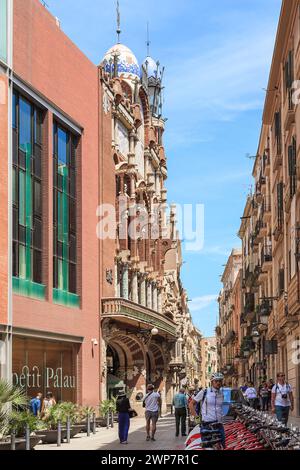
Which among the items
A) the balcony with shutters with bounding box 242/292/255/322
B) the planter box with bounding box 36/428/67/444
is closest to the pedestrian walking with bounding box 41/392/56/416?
the planter box with bounding box 36/428/67/444

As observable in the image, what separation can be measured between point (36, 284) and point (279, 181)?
13700 mm

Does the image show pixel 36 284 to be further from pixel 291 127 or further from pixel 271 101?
pixel 271 101

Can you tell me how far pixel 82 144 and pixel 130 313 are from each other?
29.2 ft

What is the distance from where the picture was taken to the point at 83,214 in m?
38.1

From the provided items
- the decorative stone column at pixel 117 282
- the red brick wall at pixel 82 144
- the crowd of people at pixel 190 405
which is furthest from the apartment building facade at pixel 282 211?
the red brick wall at pixel 82 144

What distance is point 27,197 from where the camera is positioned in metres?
32.0

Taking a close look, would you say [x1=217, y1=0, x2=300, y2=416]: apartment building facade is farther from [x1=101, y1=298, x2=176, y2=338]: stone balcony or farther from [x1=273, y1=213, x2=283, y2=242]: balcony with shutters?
[x1=101, y1=298, x2=176, y2=338]: stone balcony

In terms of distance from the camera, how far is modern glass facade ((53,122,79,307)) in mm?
35250

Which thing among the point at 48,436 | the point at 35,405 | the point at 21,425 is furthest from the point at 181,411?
the point at 21,425

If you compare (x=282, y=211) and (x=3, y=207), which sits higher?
(x=282, y=211)

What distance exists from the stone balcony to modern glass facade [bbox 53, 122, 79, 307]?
3273mm

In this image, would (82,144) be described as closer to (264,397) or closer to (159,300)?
(264,397)
